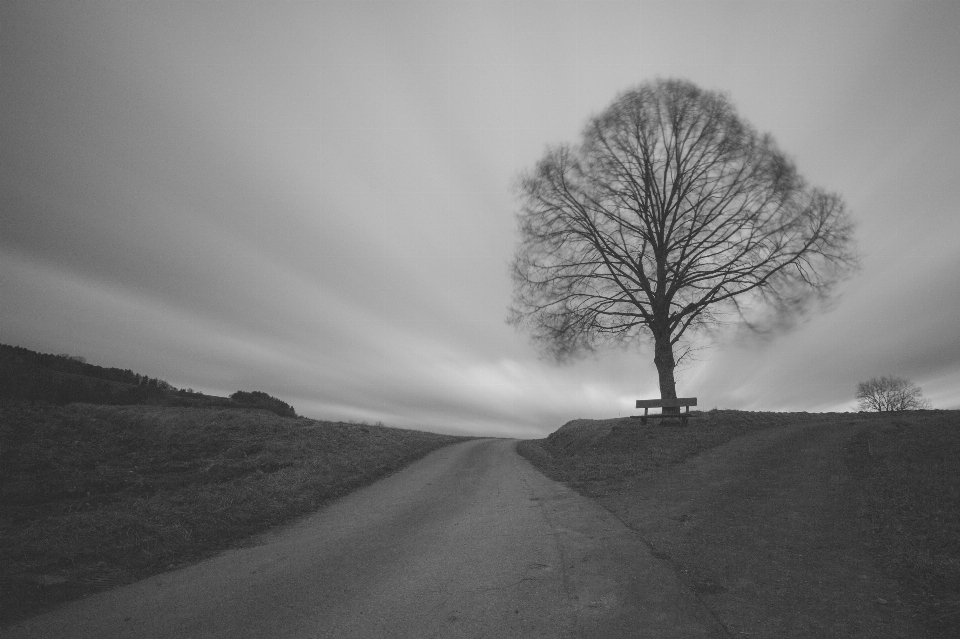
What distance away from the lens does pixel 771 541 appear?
5.76 m

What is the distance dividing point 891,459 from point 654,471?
4982 mm

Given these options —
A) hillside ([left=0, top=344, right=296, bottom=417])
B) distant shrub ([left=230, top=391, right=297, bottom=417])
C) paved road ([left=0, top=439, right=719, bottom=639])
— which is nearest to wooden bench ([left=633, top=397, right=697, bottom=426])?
paved road ([left=0, top=439, right=719, bottom=639])

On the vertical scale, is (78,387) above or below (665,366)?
below

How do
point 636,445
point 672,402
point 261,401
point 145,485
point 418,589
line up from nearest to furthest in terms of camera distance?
point 418,589 < point 145,485 < point 636,445 < point 672,402 < point 261,401

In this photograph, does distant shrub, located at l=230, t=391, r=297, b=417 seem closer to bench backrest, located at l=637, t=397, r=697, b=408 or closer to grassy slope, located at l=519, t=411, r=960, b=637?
bench backrest, located at l=637, t=397, r=697, b=408

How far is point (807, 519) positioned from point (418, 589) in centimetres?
638

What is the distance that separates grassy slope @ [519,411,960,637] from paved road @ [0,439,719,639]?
689 mm

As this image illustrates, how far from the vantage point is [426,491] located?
11211 mm

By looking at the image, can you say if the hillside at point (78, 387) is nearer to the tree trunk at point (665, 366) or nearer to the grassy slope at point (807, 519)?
the tree trunk at point (665, 366)

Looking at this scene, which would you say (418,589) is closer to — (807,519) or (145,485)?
(807,519)

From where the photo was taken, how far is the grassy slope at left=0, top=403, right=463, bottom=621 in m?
5.89

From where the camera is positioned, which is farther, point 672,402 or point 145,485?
point 672,402

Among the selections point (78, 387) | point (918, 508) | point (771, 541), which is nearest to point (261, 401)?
point (78, 387)

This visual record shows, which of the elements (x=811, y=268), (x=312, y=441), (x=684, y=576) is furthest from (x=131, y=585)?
(x=811, y=268)
